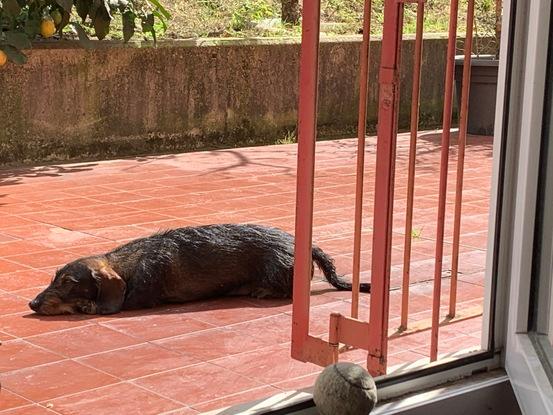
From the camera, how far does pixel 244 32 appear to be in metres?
11.4

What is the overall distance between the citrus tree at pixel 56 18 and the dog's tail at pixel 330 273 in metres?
1.37

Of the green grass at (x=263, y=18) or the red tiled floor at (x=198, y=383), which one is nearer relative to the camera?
the red tiled floor at (x=198, y=383)

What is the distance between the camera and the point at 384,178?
3.09 m

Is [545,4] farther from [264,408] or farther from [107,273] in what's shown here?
[107,273]

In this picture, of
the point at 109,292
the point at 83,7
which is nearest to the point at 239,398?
the point at 109,292

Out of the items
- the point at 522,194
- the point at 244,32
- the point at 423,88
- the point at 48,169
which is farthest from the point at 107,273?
the point at 423,88

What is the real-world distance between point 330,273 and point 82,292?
121 cm

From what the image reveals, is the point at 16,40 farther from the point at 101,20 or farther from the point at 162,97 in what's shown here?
the point at 162,97

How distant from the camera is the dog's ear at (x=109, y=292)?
16.0ft

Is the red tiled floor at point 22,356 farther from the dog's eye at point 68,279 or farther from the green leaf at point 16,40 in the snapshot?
the green leaf at point 16,40

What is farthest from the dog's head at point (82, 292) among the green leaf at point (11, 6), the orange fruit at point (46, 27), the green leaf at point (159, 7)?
the green leaf at point (11, 6)

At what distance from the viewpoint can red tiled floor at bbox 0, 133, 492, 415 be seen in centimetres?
381

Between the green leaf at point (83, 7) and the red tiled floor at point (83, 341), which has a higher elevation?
the green leaf at point (83, 7)

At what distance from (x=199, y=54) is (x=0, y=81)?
6.89ft
